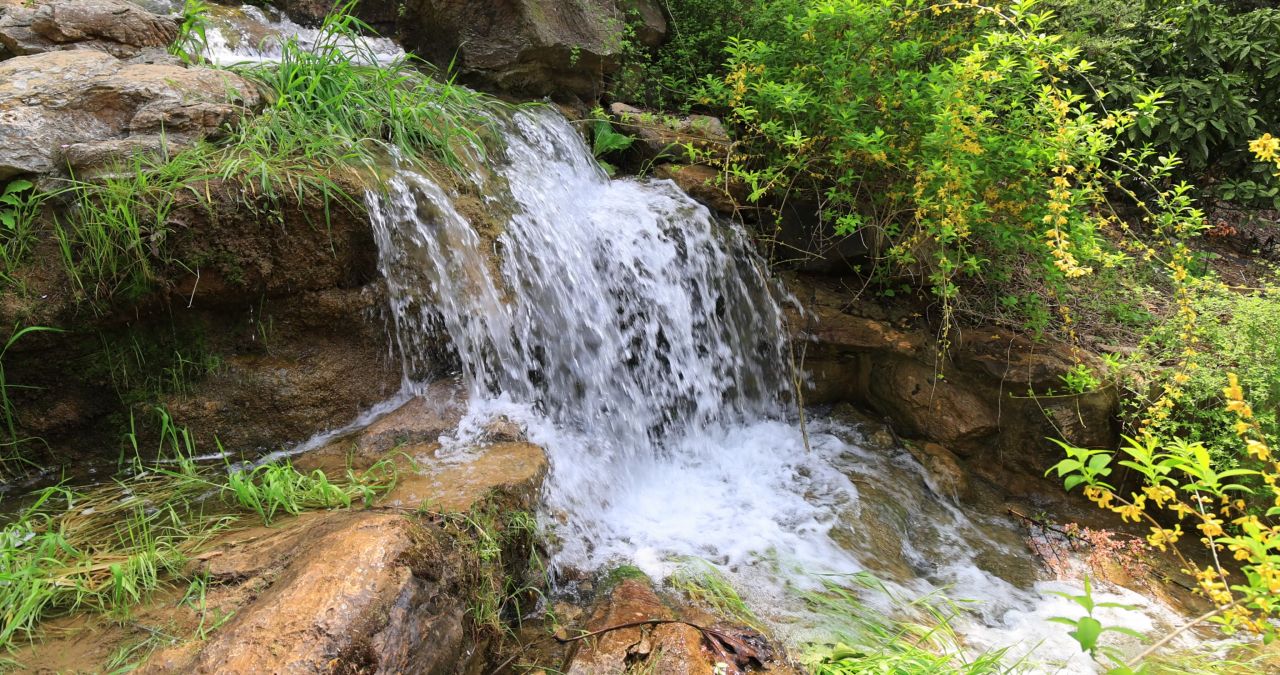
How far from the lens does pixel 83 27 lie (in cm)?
356

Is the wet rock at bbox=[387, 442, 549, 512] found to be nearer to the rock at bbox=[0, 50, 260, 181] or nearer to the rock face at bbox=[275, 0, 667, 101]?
the rock at bbox=[0, 50, 260, 181]

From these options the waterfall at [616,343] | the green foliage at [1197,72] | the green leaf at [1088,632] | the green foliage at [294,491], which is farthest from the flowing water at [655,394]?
the green foliage at [1197,72]

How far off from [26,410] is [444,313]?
5.80 feet

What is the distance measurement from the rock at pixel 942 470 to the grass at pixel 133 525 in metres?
3.39

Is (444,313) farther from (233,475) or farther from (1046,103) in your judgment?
(1046,103)

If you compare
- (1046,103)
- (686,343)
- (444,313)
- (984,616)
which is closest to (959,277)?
(1046,103)

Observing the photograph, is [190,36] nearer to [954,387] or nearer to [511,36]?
[511,36]

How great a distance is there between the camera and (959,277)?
462 centimetres

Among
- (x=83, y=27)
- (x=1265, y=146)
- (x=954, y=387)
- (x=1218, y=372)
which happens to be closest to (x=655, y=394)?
(x=954, y=387)

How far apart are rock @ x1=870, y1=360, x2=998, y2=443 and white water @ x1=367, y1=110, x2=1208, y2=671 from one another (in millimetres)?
376

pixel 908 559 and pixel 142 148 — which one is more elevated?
pixel 142 148

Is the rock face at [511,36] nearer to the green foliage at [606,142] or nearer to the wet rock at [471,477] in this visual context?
the green foliage at [606,142]

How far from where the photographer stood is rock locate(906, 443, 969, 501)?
4266mm

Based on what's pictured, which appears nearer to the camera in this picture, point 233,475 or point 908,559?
point 233,475
